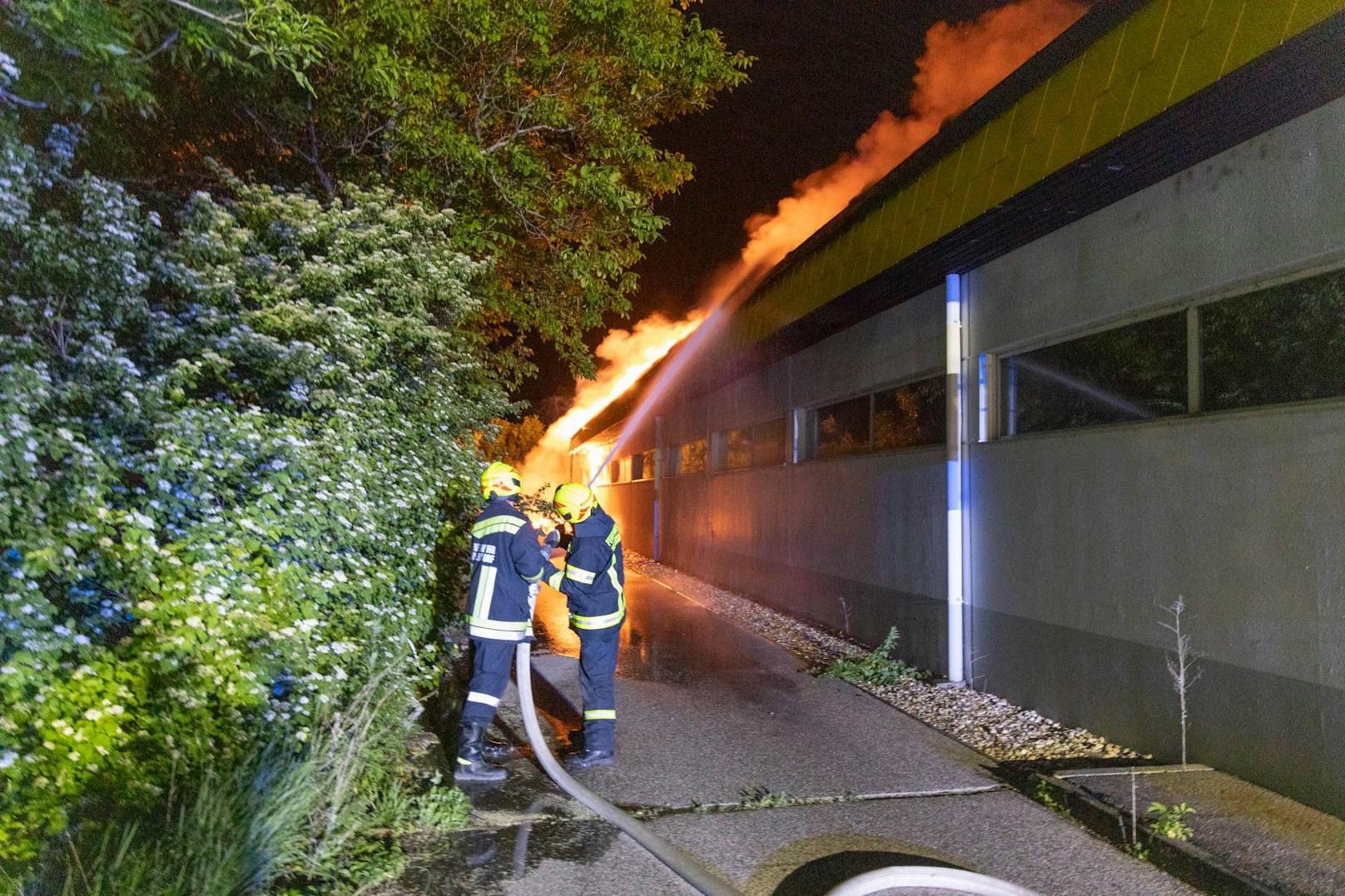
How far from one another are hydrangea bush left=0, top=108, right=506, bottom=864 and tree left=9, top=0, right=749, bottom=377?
1840 millimetres

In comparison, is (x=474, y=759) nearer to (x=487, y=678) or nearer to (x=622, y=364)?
(x=487, y=678)

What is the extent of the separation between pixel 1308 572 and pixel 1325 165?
1.91 m

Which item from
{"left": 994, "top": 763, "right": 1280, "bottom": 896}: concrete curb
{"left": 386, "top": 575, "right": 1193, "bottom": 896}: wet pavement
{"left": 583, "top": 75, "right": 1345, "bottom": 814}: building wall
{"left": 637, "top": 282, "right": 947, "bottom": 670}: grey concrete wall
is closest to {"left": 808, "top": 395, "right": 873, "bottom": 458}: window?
{"left": 637, "top": 282, "right": 947, "bottom": 670}: grey concrete wall

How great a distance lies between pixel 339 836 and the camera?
3631 mm

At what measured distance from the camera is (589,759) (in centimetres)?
527

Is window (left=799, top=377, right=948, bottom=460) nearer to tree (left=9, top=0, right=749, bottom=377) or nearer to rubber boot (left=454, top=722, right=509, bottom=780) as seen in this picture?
tree (left=9, top=0, right=749, bottom=377)

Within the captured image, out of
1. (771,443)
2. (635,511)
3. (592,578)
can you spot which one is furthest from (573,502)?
(635,511)

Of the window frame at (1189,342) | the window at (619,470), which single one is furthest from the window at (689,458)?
the window frame at (1189,342)

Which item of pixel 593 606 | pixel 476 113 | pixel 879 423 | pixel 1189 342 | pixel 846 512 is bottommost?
pixel 593 606

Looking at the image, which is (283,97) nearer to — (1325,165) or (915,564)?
(915,564)

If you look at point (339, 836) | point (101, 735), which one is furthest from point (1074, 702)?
point (101, 735)

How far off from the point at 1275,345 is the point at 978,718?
124 inches

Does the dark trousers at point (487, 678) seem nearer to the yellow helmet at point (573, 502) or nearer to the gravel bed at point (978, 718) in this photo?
the yellow helmet at point (573, 502)

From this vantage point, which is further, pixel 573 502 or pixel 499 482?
pixel 499 482
